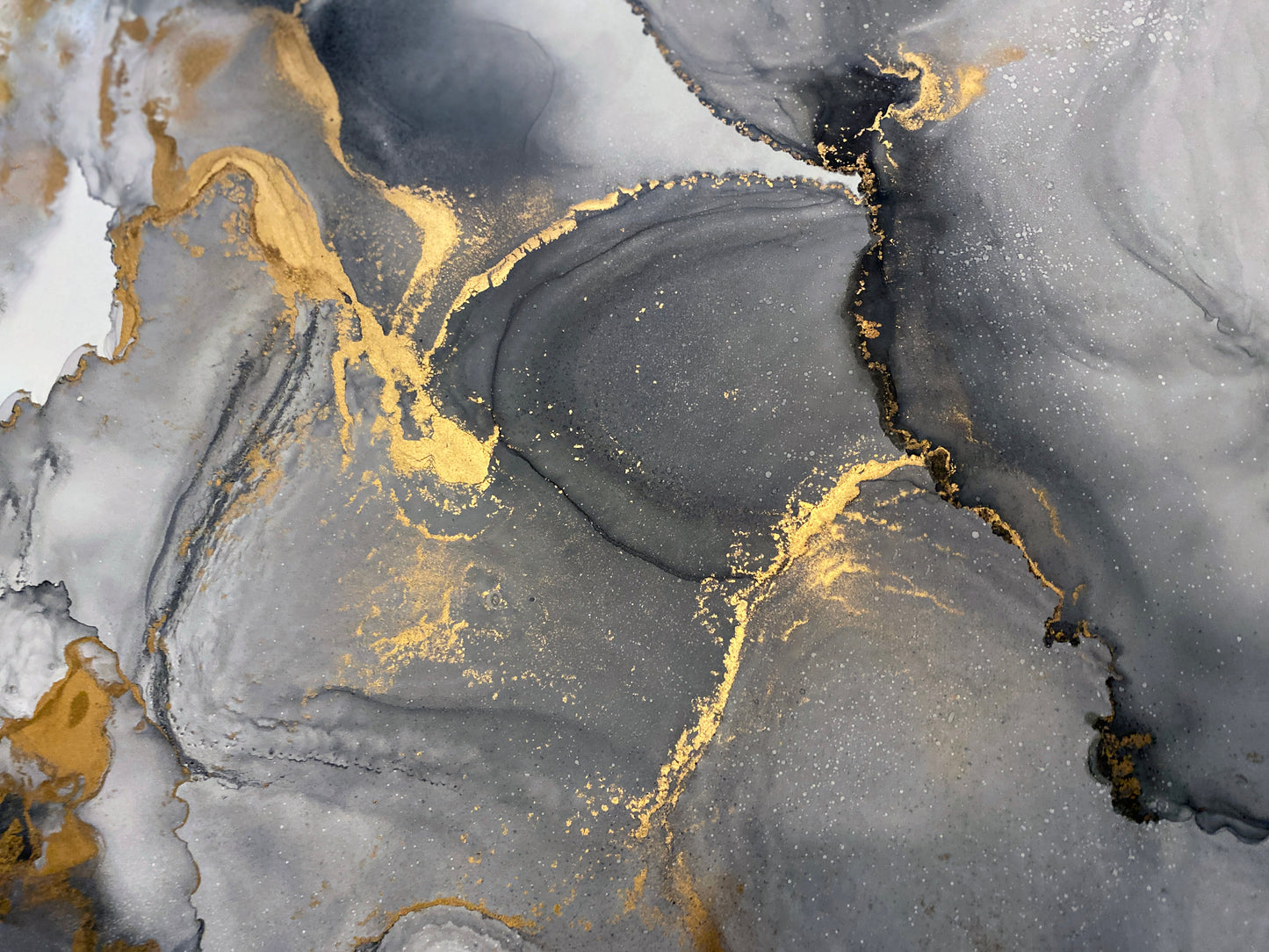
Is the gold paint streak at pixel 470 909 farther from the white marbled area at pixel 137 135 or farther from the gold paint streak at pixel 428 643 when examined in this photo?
the white marbled area at pixel 137 135

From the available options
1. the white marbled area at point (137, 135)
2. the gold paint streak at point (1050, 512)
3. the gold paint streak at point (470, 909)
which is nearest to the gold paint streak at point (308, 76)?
the white marbled area at point (137, 135)

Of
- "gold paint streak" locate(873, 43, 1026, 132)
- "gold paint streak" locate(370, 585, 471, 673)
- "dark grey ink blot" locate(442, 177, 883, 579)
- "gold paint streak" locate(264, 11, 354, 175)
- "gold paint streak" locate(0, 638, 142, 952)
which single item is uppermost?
"gold paint streak" locate(264, 11, 354, 175)

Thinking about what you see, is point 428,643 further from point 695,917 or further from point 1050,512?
point 1050,512

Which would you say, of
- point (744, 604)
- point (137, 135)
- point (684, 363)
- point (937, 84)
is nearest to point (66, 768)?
point (137, 135)

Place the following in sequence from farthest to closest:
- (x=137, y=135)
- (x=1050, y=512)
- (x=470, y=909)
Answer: (x=137, y=135)
(x=1050, y=512)
(x=470, y=909)

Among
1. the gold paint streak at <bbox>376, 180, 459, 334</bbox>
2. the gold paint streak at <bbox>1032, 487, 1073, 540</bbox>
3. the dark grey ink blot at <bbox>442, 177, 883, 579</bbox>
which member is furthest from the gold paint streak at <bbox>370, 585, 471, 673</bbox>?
the gold paint streak at <bbox>1032, 487, 1073, 540</bbox>

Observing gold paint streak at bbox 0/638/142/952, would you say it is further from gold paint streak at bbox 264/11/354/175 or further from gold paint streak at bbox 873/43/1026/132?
gold paint streak at bbox 873/43/1026/132
